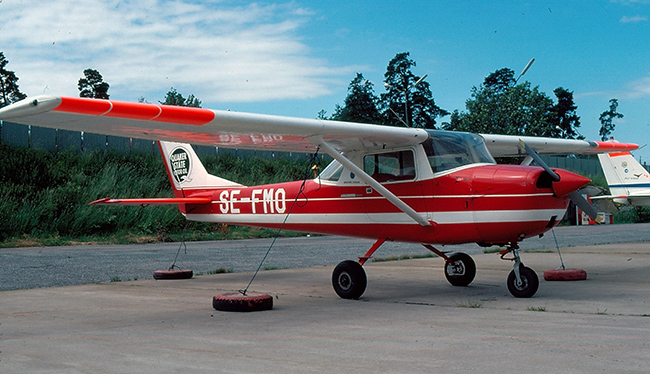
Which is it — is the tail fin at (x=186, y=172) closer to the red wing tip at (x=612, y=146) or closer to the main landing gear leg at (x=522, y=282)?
the main landing gear leg at (x=522, y=282)

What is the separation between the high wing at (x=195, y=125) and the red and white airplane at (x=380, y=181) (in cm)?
1

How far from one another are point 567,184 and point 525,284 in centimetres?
142

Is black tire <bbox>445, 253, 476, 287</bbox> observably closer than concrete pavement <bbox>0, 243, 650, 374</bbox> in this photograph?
No

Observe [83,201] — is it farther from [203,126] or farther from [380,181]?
[203,126]

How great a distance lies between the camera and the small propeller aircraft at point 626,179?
20.4 metres

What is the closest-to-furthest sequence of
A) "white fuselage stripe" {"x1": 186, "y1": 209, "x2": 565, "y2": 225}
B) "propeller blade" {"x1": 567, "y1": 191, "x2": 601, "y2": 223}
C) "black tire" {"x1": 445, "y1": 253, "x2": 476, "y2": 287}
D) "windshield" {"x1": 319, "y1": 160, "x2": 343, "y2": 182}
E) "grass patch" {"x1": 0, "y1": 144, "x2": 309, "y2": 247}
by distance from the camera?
"white fuselage stripe" {"x1": 186, "y1": 209, "x2": 565, "y2": 225} → "propeller blade" {"x1": 567, "y1": 191, "x2": 601, "y2": 223} → "windshield" {"x1": 319, "y1": 160, "x2": 343, "y2": 182} → "black tire" {"x1": 445, "y1": 253, "x2": 476, "y2": 287} → "grass patch" {"x1": 0, "y1": 144, "x2": 309, "y2": 247}

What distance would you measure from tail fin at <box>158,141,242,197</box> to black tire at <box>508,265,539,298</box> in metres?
5.42

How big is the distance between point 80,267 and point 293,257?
16.3ft

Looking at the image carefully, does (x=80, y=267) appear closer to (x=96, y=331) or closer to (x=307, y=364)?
(x=96, y=331)

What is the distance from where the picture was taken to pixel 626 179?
20.9 metres

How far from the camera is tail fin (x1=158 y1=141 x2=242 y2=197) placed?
11.2 m

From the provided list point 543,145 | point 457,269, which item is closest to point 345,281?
point 457,269

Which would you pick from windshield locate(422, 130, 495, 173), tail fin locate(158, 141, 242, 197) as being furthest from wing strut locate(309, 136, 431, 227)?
tail fin locate(158, 141, 242, 197)

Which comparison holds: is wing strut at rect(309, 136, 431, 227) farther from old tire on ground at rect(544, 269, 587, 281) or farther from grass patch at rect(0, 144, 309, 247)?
grass patch at rect(0, 144, 309, 247)
